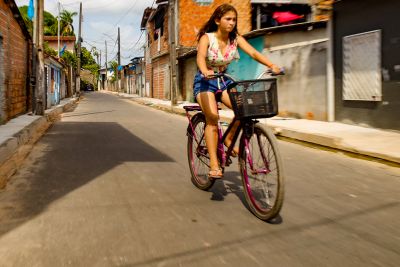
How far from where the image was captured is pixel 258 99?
10.8ft

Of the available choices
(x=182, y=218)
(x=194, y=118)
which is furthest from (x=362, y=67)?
(x=182, y=218)

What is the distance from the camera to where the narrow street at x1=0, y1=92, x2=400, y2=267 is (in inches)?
106

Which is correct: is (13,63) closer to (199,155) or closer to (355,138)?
(355,138)

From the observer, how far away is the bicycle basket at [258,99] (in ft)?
10.8

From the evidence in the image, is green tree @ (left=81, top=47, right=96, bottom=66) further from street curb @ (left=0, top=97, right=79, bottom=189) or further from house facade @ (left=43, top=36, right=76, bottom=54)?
street curb @ (left=0, top=97, right=79, bottom=189)

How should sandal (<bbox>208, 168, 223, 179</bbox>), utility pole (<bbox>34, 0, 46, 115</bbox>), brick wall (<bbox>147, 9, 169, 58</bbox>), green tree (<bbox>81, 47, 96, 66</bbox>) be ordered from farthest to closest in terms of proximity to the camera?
green tree (<bbox>81, 47, 96, 66</bbox>)
brick wall (<bbox>147, 9, 169, 58</bbox>)
utility pole (<bbox>34, 0, 46, 115</bbox>)
sandal (<bbox>208, 168, 223, 179</bbox>)

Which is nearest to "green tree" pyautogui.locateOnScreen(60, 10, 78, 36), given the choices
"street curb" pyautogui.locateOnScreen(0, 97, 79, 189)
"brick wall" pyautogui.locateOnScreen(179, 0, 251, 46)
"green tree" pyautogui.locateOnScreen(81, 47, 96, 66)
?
"green tree" pyautogui.locateOnScreen(81, 47, 96, 66)

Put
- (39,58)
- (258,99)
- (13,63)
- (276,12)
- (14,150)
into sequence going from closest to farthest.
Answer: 1. (258,99)
2. (14,150)
3. (13,63)
4. (39,58)
5. (276,12)

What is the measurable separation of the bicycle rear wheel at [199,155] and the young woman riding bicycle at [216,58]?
1.05 ft

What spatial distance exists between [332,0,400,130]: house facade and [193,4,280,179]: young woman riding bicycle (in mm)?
6569

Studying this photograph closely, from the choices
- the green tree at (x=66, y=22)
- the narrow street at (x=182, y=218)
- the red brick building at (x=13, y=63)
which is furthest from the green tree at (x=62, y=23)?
the narrow street at (x=182, y=218)

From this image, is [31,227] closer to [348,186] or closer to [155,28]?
[348,186]

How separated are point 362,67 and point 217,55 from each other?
752cm

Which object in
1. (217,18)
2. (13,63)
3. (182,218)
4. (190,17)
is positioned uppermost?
(190,17)
